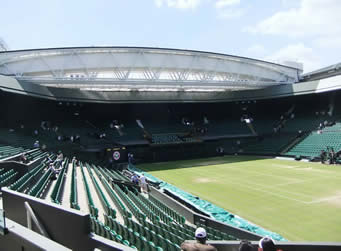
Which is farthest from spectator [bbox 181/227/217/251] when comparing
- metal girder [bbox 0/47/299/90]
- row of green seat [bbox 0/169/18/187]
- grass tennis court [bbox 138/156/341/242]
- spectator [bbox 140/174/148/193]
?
metal girder [bbox 0/47/299/90]

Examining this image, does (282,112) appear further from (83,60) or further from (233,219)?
(233,219)

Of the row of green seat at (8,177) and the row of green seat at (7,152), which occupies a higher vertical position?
the row of green seat at (7,152)

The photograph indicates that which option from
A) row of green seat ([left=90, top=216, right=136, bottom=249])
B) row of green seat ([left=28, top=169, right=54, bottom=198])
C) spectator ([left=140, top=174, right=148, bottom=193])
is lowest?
spectator ([left=140, top=174, right=148, bottom=193])

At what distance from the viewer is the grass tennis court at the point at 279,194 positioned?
11.3 metres

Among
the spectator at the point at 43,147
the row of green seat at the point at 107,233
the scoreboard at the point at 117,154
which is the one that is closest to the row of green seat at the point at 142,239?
the row of green seat at the point at 107,233

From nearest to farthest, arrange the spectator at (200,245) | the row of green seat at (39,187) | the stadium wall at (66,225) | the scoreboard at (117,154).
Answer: the spectator at (200,245) < the stadium wall at (66,225) < the row of green seat at (39,187) < the scoreboard at (117,154)

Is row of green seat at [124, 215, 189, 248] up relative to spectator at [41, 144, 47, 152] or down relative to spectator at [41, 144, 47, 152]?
down

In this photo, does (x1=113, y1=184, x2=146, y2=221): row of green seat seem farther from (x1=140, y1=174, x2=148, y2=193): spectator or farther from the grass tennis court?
the grass tennis court

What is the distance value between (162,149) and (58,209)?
32685mm

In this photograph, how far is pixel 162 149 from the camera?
1485 inches

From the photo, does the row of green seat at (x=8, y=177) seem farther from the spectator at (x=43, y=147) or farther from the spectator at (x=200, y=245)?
the spectator at (x=43, y=147)

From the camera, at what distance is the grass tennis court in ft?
37.1

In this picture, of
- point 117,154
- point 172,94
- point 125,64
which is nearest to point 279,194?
point 117,154

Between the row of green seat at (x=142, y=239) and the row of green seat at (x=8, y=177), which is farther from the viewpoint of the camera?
the row of green seat at (x=8, y=177)
